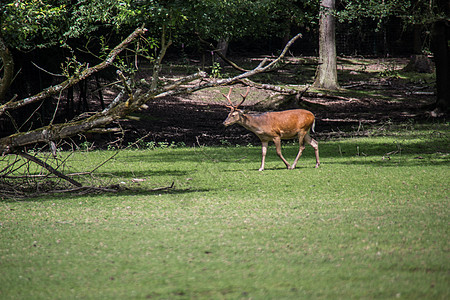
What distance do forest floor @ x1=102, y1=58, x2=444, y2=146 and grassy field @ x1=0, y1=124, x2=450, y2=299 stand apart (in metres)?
5.22

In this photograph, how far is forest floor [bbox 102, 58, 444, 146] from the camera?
1756 cm

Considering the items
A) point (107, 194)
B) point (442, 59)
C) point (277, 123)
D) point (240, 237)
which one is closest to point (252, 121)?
point (277, 123)

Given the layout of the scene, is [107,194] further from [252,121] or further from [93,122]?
[252,121]

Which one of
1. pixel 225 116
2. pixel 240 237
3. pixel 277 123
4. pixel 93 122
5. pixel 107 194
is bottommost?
pixel 225 116

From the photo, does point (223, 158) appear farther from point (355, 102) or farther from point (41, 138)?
point (355, 102)

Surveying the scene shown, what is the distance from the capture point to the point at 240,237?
5.80 metres

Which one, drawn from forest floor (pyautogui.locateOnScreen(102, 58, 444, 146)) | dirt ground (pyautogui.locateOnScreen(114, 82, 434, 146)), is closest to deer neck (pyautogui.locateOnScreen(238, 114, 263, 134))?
forest floor (pyautogui.locateOnScreen(102, 58, 444, 146))

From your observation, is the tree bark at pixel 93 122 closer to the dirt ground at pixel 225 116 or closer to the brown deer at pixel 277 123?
the brown deer at pixel 277 123

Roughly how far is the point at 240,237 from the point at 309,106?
647 inches

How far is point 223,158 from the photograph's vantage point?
1261 centimetres

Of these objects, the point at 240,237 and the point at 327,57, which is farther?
the point at 327,57

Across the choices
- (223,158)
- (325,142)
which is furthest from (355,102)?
(223,158)

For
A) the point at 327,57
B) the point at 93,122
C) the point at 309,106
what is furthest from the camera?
the point at 327,57

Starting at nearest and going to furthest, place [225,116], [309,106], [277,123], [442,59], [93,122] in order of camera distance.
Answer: [93,122], [277,123], [442,59], [225,116], [309,106]
